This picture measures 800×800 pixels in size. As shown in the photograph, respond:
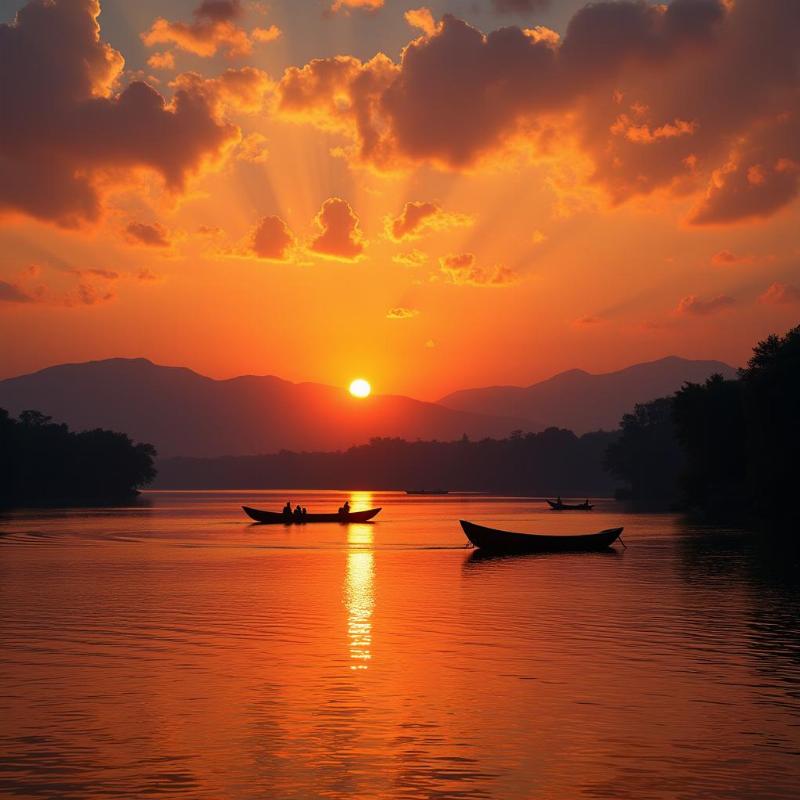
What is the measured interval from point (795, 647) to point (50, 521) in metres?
117

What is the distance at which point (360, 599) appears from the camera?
54.3m

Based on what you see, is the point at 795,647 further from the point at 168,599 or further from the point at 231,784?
the point at 168,599

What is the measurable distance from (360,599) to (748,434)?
3218 inches

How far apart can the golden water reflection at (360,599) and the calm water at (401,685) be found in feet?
0.89

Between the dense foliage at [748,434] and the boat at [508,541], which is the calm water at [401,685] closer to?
the boat at [508,541]

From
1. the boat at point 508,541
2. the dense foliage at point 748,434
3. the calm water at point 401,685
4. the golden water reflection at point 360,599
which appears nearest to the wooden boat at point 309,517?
the golden water reflection at point 360,599

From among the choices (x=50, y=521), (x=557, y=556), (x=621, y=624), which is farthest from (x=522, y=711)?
(x=50, y=521)

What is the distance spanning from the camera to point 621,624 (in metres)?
43.9

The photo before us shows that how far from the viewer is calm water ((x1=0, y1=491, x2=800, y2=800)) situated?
21.5 meters

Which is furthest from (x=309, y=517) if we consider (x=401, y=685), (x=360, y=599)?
(x=401, y=685)

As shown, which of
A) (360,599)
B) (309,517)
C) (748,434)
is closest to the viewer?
(360,599)

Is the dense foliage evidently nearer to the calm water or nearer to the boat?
the boat

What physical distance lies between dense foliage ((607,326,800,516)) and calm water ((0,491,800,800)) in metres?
52.0

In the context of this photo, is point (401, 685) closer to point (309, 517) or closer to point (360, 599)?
point (360, 599)
